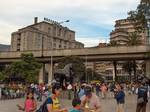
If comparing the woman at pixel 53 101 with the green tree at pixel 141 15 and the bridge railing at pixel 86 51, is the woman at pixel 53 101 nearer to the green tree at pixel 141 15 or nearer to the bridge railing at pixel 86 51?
the green tree at pixel 141 15

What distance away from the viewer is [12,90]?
37.2 metres

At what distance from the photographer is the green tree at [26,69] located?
6975 cm

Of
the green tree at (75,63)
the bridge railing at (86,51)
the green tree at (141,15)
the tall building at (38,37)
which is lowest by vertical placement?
the green tree at (75,63)

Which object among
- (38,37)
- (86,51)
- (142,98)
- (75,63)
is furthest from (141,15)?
(38,37)

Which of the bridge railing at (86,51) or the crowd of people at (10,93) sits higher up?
the bridge railing at (86,51)

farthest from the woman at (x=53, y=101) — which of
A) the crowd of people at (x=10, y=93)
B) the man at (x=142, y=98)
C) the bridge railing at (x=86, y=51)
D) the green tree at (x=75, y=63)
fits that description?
the green tree at (x=75, y=63)

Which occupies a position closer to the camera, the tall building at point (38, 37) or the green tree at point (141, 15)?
the green tree at point (141, 15)

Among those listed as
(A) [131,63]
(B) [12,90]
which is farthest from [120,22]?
(B) [12,90]

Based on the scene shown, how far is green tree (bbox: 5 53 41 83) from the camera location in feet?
229

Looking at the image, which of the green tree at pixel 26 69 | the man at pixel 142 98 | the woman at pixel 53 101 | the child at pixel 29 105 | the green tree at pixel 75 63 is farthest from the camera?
the green tree at pixel 75 63

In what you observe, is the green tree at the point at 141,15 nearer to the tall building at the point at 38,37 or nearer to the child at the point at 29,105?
the child at the point at 29,105

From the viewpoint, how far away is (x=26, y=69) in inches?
2810

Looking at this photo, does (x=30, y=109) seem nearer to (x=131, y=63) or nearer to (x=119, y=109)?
(x=119, y=109)

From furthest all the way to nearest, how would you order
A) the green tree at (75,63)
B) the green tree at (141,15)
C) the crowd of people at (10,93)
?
the green tree at (75,63), the crowd of people at (10,93), the green tree at (141,15)
